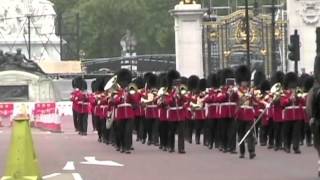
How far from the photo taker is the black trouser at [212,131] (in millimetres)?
23731

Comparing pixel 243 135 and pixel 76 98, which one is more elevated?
pixel 76 98

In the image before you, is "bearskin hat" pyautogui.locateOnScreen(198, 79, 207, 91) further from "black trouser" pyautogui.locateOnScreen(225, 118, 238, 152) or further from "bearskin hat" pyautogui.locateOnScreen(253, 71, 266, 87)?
"black trouser" pyautogui.locateOnScreen(225, 118, 238, 152)

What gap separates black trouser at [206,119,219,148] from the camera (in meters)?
23.7

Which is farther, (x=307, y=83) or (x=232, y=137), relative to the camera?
(x=307, y=83)

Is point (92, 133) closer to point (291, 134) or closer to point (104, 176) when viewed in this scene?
point (291, 134)

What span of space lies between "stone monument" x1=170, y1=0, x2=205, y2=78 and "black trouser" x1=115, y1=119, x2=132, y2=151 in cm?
1893

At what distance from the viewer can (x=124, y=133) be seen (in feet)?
75.9

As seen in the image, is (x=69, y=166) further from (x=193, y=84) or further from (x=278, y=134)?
(x=193, y=84)

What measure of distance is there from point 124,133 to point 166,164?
4.15 m

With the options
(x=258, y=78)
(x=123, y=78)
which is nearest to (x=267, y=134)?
(x=258, y=78)

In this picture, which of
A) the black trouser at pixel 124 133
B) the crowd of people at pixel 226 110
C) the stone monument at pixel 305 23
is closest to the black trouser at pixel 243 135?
the crowd of people at pixel 226 110

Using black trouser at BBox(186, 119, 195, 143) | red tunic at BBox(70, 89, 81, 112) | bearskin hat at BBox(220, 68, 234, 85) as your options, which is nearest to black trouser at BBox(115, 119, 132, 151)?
bearskin hat at BBox(220, 68, 234, 85)

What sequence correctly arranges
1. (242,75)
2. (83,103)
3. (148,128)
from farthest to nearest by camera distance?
1. (83,103)
2. (148,128)
3. (242,75)

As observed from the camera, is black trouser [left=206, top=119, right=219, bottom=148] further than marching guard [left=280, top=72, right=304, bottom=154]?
Yes
